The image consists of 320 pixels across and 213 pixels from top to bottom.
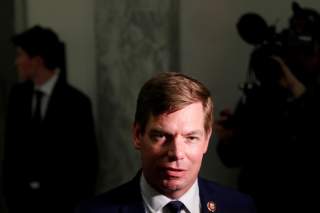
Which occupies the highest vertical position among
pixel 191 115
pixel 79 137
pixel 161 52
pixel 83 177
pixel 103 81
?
pixel 191 115

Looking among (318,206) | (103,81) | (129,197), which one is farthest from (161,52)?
(129,197)

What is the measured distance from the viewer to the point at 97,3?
3164mm

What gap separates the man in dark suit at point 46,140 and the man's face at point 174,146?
5.85 ft

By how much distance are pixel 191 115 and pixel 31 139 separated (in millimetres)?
1906

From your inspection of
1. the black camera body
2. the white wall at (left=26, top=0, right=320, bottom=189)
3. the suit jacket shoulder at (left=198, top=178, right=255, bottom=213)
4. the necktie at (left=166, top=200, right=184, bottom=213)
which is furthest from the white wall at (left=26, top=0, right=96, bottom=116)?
the necktie at (left=166, top=200, right=184, bottom=213)

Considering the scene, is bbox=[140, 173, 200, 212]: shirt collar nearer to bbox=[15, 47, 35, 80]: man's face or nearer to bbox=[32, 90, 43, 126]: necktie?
bbox=[32, 90, 43, 126]: necktie

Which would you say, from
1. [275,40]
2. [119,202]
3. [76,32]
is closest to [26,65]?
[76,32]

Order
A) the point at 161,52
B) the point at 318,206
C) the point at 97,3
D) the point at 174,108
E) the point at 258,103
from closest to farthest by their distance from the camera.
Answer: the point at 174,108
the point at 318,206
the point at 258,103
the point at 161,52
the point at 97,3

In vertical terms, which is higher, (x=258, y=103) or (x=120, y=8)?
(x=120, y=8)

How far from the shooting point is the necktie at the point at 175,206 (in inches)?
52.5

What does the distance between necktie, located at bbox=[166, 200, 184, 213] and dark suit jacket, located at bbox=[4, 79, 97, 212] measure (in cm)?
175

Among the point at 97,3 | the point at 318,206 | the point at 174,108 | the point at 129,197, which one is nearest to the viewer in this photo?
the point at 174,108

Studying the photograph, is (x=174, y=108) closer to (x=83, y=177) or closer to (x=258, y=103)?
(x=258, y=103)

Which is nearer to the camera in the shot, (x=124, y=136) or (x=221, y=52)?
(x=221, y=52)
